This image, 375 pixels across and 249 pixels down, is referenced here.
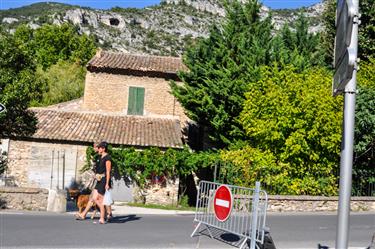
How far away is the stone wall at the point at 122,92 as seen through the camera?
2706 cm

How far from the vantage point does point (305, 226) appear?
39.4ft

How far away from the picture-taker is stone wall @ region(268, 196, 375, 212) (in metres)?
16.2

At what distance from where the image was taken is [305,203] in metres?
16.5

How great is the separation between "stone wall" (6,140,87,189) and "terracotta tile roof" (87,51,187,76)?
6.22 m

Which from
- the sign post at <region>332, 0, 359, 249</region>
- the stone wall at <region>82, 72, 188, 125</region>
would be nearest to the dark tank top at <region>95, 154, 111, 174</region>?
the sign post at <region>332, 0, 359, 249</region>

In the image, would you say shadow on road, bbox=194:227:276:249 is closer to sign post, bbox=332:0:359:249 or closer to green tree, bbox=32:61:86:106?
sign post, bbox=332:0:359:249

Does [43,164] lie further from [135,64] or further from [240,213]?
[240,213]

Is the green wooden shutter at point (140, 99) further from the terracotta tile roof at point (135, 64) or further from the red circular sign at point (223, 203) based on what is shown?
the red circular sign at point (223, 203)

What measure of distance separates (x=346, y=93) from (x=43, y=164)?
68.6 ft

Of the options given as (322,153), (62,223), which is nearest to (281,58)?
(322,153)

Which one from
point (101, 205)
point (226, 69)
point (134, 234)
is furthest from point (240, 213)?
point (226, 69)

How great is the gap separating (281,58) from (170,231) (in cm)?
1290

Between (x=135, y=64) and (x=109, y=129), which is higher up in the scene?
(x=135, y=64)

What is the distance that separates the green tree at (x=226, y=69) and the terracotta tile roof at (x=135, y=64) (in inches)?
150
